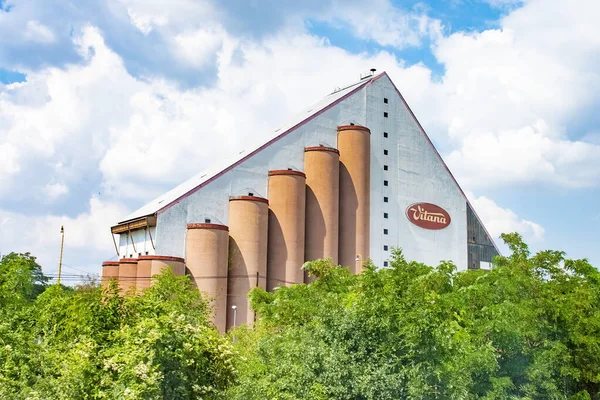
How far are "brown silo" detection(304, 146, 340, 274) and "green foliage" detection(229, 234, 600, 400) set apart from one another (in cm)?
1569

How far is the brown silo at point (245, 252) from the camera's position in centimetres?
4700

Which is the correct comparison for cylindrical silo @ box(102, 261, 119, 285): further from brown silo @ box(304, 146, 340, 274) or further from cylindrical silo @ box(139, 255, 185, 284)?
brown silo @ box(304, 146, 340, 274)

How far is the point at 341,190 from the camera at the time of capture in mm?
56094

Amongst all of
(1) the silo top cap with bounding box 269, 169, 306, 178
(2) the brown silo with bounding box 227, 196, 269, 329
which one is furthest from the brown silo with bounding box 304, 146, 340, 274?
(2) the brown silo with bounding box 227, 196, 269, 329

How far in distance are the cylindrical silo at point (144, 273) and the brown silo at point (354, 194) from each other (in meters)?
15.8

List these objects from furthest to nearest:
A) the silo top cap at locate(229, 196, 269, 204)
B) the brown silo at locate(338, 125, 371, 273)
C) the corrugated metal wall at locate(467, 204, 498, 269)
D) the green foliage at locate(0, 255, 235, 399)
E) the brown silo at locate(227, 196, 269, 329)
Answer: the corrugated metal wall at locate(467, 204, 498, 269) < the brown silo at locate(338, 125, 371, 273) < the silo top cap at locate(229, 196, 269, 204) < the brown silo at locate(227, 196, 269, 329) < the green foliage at locate(0, 255, 235, 399)

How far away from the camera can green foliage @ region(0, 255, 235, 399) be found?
1564 centimetres

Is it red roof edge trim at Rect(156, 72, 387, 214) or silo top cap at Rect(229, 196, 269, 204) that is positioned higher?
red roof edge trim at Rect(156, 72, 387, 214)

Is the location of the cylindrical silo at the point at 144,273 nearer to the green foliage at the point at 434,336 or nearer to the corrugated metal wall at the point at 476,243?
the green foliage at the point at 434,336

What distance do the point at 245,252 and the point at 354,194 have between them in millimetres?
12454

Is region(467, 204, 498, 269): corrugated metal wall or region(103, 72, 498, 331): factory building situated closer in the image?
region(103, 72, 498, 331): factory building

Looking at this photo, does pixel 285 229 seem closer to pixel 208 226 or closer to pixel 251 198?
pixel 251 198

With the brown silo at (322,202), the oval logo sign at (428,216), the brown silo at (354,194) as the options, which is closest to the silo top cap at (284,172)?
the brown silo at (322,202)

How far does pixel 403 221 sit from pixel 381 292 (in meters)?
37.7
